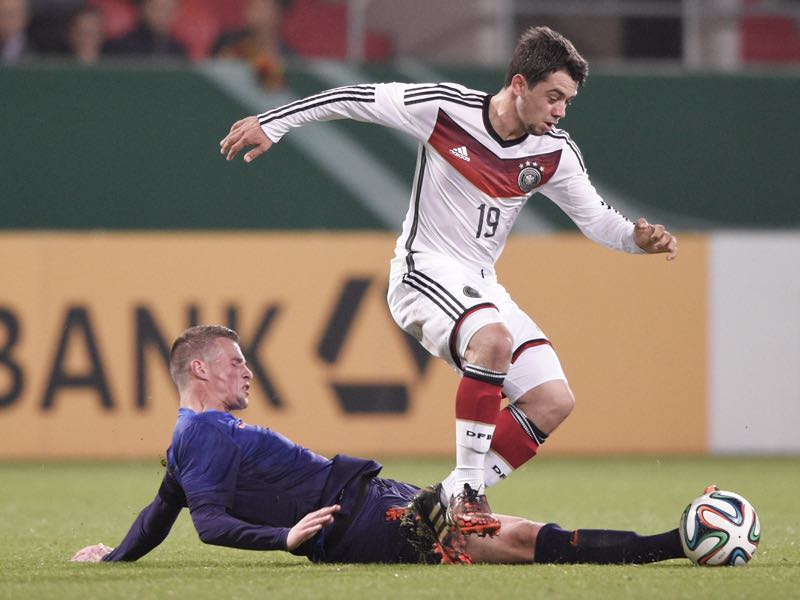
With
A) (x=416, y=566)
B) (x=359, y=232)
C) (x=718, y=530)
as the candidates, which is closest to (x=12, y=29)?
(x=359, y=232)

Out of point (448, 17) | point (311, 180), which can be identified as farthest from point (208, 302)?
point (448, 17)

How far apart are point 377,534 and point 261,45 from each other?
8.50 meters

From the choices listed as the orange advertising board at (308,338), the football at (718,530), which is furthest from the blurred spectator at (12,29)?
the football at (718,530)

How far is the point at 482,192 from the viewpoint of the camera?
6.07 m

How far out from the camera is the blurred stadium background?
1144cm

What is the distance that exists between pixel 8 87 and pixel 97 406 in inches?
131

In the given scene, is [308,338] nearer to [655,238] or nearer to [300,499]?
[655,238]

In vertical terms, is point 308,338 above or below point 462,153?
below

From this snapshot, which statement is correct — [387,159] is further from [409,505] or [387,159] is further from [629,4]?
[409,505]

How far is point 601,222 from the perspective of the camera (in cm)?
633

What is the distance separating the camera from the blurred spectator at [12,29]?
1293 centimetres

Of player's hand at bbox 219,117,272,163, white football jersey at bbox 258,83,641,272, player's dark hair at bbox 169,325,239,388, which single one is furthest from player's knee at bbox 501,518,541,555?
player's hand at bbox 219,117,272,163

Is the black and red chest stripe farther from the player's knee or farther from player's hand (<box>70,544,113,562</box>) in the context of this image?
player's hand (<box>70,544,113,562</box>)

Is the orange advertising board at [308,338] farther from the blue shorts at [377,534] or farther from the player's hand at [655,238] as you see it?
the blue shorts at [377,534]
